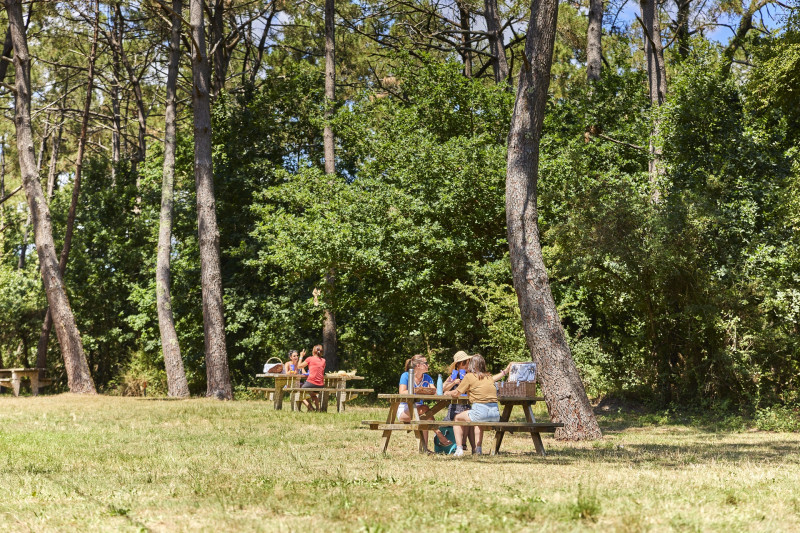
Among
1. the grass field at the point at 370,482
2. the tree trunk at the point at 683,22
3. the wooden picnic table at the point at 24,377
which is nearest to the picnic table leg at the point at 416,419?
the grass field at the point at 370,482

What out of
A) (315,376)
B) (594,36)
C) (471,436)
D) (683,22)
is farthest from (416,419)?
(683,22)

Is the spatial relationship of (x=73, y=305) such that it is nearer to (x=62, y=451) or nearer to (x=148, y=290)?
(x=148, y=290)

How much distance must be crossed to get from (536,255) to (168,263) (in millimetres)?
12745

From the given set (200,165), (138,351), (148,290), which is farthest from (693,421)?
(138,351)

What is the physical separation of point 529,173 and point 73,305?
20300 mm

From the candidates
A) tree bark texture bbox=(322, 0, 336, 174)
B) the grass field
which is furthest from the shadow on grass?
tree bark texture bbox=(322, 0, 336, 174)

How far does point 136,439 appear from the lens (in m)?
10.4

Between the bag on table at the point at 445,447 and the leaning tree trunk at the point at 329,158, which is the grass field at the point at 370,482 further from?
the leaning tree trunk at the point at 329,158

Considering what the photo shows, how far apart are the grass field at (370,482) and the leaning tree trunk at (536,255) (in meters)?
0.63

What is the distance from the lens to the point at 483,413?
924 centimetres

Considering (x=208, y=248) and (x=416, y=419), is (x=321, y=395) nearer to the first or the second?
(x=208, y=248)

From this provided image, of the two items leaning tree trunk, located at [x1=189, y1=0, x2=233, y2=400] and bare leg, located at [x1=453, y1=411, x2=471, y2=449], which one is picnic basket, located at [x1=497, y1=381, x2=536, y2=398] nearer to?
bare leg, located at [x1=453, y1=411, x2=471, y2=449]

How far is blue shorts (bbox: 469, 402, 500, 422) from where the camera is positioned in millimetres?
9227

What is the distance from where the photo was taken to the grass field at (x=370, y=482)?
491 cm
